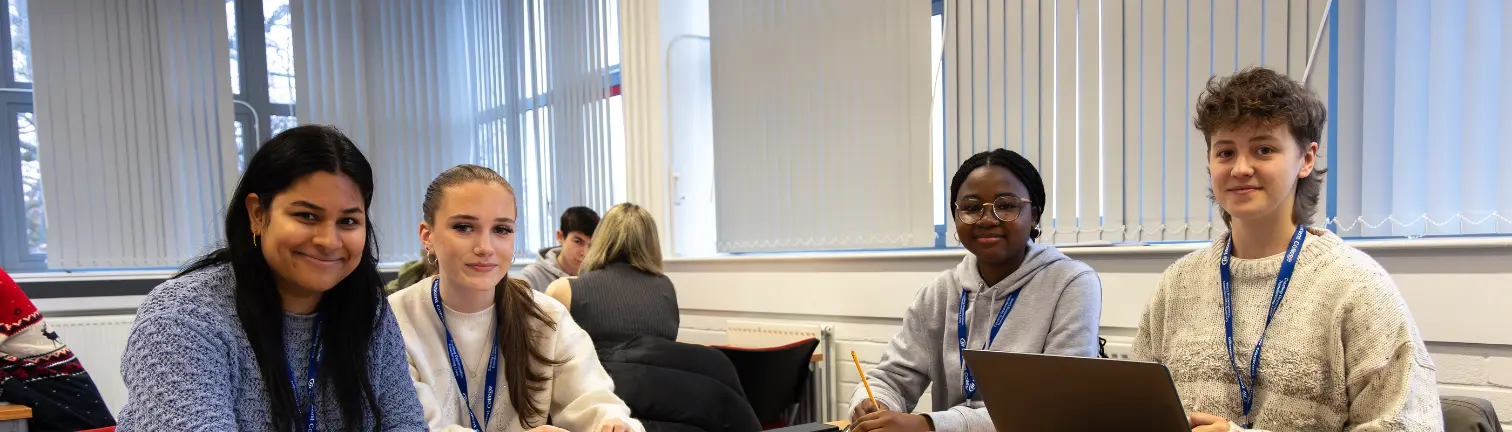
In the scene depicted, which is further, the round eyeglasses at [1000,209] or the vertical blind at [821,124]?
the vertical blind at [821,124]

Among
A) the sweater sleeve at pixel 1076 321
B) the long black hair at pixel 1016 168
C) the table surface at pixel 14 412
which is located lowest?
the table surface at pixel 14 412

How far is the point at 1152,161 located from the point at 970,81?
730 millimetres

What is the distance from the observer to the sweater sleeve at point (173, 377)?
43.7 inches

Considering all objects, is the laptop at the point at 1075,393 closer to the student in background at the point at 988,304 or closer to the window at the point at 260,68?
the student in background at the point at 988,304

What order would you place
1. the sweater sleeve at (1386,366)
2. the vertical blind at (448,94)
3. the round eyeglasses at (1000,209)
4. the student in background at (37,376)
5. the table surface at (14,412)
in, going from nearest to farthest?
the sweater sleeve at (1386,366) < the round eyeglasses at (1000,209) < the table surface at (14,412) < the student in background at (37,376) < the vertical blind at (448,94)

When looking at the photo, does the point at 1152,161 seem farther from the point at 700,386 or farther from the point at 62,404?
the point at 62,404

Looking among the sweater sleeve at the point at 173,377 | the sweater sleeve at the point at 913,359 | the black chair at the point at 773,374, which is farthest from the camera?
the black chair at the point at 773,374

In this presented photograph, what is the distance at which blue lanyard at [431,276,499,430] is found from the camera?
168 cm

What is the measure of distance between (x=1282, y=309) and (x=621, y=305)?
74.4 inches

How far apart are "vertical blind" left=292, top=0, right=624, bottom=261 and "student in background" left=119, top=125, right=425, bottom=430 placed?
3.90 metres

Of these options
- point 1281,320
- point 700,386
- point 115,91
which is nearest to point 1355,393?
point 1281,320

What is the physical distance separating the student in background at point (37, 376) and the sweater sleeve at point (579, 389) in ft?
5.00

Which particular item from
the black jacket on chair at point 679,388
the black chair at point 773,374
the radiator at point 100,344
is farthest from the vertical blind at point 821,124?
the radiator at point 100,344

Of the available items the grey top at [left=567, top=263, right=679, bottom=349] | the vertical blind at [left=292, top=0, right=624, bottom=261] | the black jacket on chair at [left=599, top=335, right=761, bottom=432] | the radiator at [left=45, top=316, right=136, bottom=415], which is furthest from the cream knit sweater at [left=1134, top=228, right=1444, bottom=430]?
the radiator at [left=45, top=316, right=136, bottom=415]
